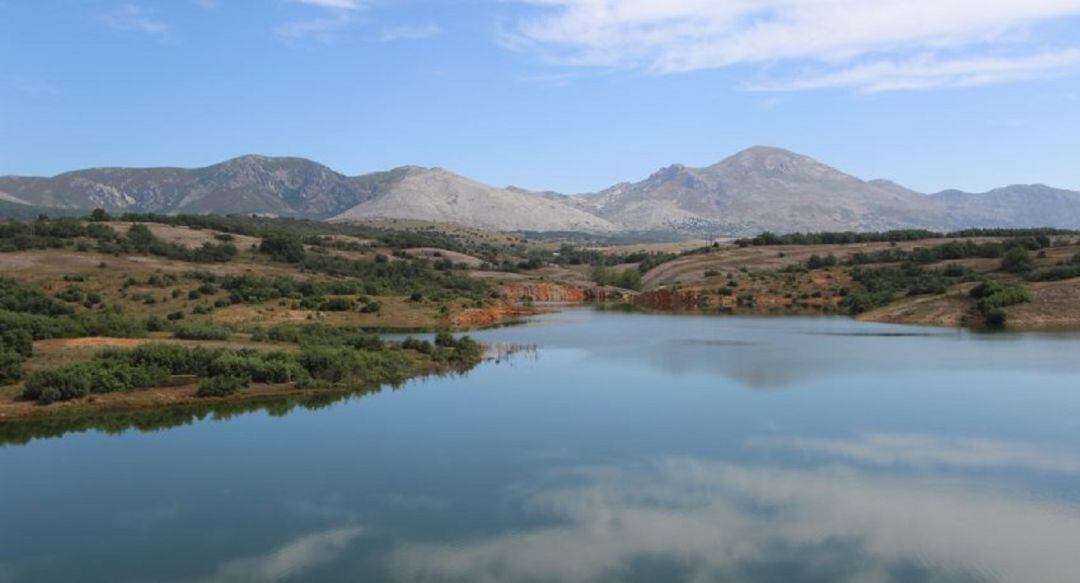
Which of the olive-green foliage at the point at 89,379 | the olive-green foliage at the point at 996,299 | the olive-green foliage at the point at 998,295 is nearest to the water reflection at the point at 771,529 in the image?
the olive-green foliage at the point at 89,379

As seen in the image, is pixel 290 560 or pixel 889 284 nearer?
pixel 290 560

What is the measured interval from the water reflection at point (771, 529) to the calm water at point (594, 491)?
65 mm

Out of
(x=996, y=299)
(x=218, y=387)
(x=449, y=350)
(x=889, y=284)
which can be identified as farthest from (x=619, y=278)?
(x=218, y=387)

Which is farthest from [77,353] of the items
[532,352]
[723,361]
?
[723,361]

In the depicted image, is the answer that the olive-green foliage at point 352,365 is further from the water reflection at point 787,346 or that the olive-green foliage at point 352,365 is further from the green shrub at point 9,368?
the water reflection at point 787,346

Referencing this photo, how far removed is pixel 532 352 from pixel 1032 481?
31988mm

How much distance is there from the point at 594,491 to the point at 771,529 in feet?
15.6

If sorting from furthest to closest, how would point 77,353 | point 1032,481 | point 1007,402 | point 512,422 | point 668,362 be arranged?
point 668,362 → point 77,353 → point 1007,402 → point 512,422 → point 1032,481

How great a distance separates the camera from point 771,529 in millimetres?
18656

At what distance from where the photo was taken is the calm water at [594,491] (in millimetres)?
17016

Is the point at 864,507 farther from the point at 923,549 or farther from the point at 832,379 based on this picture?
the point at 832,379

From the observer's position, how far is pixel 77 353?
3606 cm

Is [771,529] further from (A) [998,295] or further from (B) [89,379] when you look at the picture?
(A) [998,295]

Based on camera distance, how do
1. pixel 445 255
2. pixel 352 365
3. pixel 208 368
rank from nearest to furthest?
1. pixel 208 368
2. pixel 352 365
3. pixel 445 255
